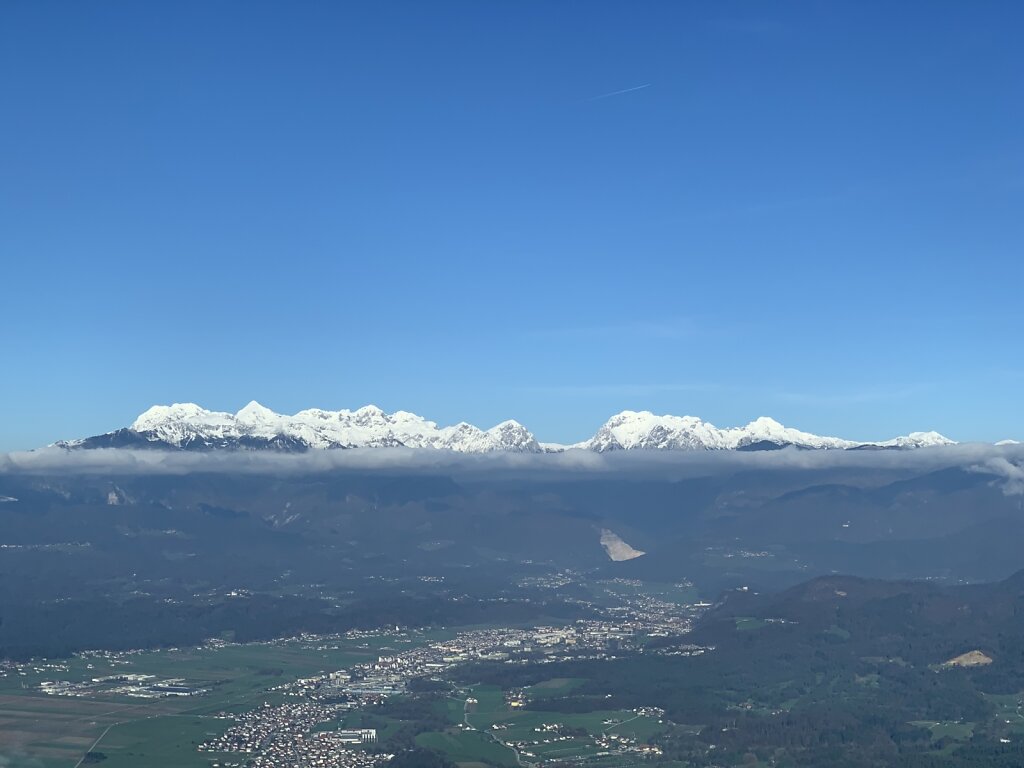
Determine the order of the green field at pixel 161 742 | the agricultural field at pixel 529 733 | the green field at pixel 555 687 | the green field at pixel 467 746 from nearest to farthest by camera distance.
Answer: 1. the green field at pixel 161 742
2. the green field at pixel 467 746
3. the agricultural field at pixel 529 733
4. the green field at pixel 555 687

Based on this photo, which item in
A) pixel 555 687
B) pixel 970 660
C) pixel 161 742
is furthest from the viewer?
pixel 970 660

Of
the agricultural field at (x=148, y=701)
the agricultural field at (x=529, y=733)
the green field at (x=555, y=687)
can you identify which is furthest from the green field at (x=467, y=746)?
the green field at (x=555, y=687)

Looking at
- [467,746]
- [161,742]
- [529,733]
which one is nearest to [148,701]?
[161,742]

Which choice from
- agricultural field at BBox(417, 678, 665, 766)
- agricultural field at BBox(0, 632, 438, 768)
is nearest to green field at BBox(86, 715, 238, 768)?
agricultural field at BBox(0, 632, 438, 768)

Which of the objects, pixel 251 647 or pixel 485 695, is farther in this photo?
pixel 251 647

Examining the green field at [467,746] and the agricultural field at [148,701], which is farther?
the agricultural field at [148,701]

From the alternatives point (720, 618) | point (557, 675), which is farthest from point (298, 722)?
point (720, 618)

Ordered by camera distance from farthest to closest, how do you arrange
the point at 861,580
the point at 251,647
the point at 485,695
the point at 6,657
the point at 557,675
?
1. the point at 861,580
2. the point at 251,647
3. the point at 6,657
4. the point at 557,675
5. the point at 485,695

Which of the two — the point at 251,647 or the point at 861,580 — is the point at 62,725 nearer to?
the point at 251,647

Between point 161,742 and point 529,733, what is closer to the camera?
point 161,742

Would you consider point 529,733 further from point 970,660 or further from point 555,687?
point 970,660

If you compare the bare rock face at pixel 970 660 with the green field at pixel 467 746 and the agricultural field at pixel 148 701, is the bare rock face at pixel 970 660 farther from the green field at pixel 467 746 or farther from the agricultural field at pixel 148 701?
the agricultural field at pixel 148 701
